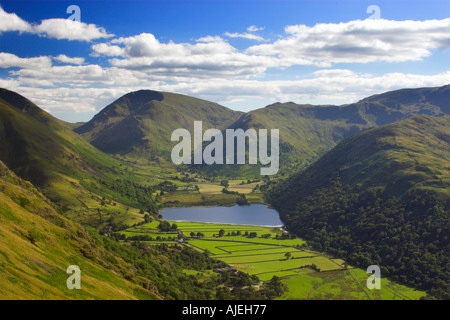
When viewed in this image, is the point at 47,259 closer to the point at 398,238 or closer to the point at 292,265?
the point at 292,265

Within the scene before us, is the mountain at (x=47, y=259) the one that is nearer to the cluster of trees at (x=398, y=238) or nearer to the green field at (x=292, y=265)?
the green field at (x=292, y=265)

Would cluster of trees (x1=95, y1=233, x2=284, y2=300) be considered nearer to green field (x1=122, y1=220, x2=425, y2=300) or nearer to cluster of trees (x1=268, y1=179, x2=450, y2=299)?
green field (x1=122, y1=220, x2=425, y2=300)

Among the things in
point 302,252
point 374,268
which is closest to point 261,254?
point 302,252

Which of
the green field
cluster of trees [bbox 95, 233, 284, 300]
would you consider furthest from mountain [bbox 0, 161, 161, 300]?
the green field

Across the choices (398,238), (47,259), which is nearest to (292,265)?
(398,238)
